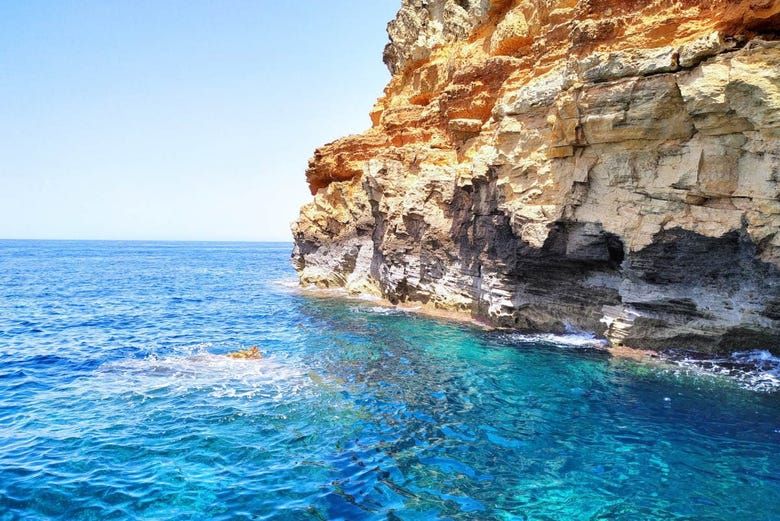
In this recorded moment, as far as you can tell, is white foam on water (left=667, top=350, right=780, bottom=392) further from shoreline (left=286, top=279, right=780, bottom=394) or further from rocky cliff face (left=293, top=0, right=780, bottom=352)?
rocky cliff face (left=293, top=0, right=780, bottom=352)

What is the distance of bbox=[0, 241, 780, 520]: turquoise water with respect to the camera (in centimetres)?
929

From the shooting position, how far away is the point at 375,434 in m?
12.3

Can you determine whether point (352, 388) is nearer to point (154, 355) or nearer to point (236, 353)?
point (236, 353)

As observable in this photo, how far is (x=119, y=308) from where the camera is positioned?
107 ft

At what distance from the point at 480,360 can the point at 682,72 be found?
39.3 ft

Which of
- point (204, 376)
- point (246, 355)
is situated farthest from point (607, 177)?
point (204, 376)

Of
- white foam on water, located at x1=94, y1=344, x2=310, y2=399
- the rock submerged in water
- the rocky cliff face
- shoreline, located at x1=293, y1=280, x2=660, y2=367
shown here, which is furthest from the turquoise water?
the rocky cliff face

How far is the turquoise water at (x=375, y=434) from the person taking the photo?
929 centimetres

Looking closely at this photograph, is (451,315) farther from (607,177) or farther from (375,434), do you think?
(375,434)

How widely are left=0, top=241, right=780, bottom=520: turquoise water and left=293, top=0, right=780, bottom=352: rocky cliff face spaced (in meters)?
2.91

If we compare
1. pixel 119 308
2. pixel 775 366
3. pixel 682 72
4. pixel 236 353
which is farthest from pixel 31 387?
pixel 775 366

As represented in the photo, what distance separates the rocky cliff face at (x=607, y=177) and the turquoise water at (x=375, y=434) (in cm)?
291

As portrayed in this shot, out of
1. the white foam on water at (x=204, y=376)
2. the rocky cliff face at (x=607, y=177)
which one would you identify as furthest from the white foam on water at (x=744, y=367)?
the white foam on water at (x=204, y=376)

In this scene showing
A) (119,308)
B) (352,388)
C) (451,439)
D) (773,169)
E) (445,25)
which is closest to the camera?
(451,439)
